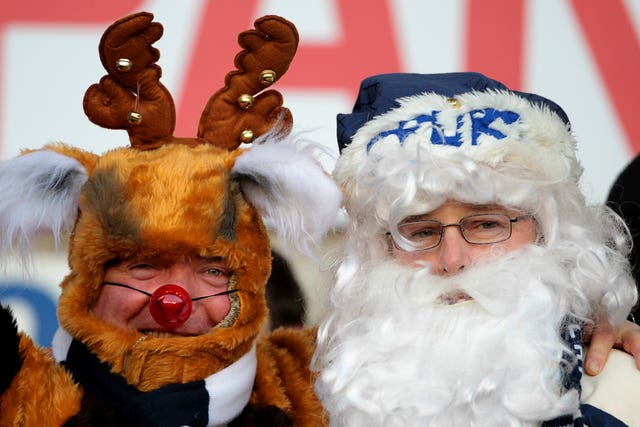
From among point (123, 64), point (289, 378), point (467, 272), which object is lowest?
point (289, 378)

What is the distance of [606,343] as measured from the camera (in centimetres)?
264

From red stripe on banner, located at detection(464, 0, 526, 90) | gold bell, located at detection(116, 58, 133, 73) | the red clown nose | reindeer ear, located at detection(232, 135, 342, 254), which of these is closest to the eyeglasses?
reindeer ear, located at detection(232, 135, 342, 254)

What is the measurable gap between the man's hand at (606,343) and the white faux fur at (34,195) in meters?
1.40

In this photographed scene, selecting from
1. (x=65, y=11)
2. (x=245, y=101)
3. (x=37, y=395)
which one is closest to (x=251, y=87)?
(x=245, y=101)

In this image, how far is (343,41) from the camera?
13.1 ft

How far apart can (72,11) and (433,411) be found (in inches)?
87.4

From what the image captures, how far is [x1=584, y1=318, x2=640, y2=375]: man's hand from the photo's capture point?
2.59 metres

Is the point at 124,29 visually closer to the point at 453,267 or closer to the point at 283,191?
the point at 283,191

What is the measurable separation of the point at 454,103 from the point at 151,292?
97 cm

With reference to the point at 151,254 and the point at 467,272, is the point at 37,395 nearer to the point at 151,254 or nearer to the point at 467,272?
the point at 151,254

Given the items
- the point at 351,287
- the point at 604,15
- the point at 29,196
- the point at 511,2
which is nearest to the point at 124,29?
the point at 29,196

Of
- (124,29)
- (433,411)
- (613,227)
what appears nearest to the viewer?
(433,411)

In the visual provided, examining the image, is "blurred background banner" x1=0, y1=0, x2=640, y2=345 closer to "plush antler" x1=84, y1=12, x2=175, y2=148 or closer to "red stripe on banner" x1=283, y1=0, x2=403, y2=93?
"red stripe on banner" x1=283, y1=0, x2=403, y2=93

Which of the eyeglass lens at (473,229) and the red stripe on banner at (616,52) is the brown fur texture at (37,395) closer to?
the eyeglass lens at (473,229)
